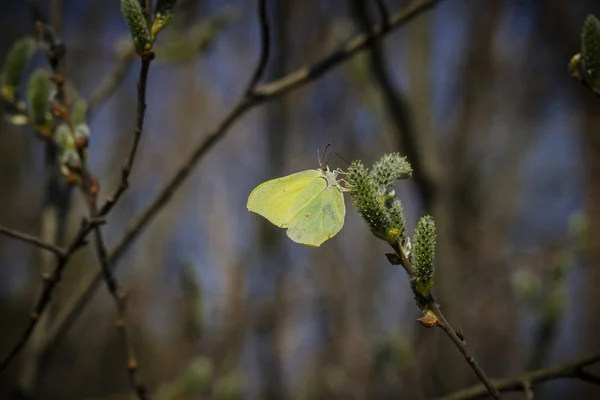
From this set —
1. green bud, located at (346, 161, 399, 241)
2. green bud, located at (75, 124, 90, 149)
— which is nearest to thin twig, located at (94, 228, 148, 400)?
green bud, located at (75, 124, 90, 149)

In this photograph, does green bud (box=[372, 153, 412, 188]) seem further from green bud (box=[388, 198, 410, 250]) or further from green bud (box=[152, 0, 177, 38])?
green bud (box=[152, 0, 177, 38])

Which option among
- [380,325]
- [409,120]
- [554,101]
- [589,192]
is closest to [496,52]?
[554,101]

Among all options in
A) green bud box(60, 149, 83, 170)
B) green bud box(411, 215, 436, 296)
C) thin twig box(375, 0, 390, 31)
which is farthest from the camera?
thin twig box(375, 0, 390, 31)

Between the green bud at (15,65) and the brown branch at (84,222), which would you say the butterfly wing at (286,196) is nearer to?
the brown branch at (84,222)

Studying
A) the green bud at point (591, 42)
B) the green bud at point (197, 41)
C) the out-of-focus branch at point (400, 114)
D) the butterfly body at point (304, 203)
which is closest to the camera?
the green bud at point (591, 42)

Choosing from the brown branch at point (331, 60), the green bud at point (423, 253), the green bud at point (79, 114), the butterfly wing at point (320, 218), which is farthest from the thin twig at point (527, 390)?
the green bud at point (79, 114)

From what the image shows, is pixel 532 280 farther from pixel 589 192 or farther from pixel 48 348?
pixel 589 192
